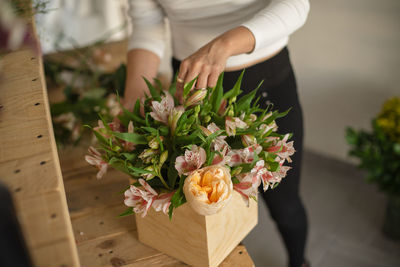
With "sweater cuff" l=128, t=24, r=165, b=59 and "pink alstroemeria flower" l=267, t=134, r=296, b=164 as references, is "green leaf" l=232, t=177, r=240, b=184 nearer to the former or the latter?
"pink alstroemeria flower" l=267, t=134, r=296, b=164

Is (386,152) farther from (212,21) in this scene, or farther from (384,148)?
(212,21)

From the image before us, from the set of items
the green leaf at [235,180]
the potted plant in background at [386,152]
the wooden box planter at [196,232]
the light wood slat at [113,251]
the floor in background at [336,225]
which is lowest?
the floor in background at [336,225]

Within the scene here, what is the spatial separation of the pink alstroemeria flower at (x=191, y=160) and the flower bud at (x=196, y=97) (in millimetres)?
119

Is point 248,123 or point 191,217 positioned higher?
point 248,123

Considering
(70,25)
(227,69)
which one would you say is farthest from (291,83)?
(70,25)

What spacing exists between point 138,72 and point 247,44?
0.35m

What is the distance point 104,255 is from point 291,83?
2.34 feet

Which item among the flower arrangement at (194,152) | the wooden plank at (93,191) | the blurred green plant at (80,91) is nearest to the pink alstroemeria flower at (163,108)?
the flower arrangement at (194,152)

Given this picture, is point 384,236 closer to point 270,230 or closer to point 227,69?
point 270,230

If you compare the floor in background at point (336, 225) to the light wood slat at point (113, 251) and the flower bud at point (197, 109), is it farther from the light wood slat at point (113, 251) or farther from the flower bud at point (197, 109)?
the flower bud at point (197, 109)

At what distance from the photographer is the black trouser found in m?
1.13

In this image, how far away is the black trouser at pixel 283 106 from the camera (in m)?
1.13

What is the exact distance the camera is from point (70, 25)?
3.18 meters

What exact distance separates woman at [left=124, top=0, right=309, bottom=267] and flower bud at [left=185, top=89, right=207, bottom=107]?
0.19 m
